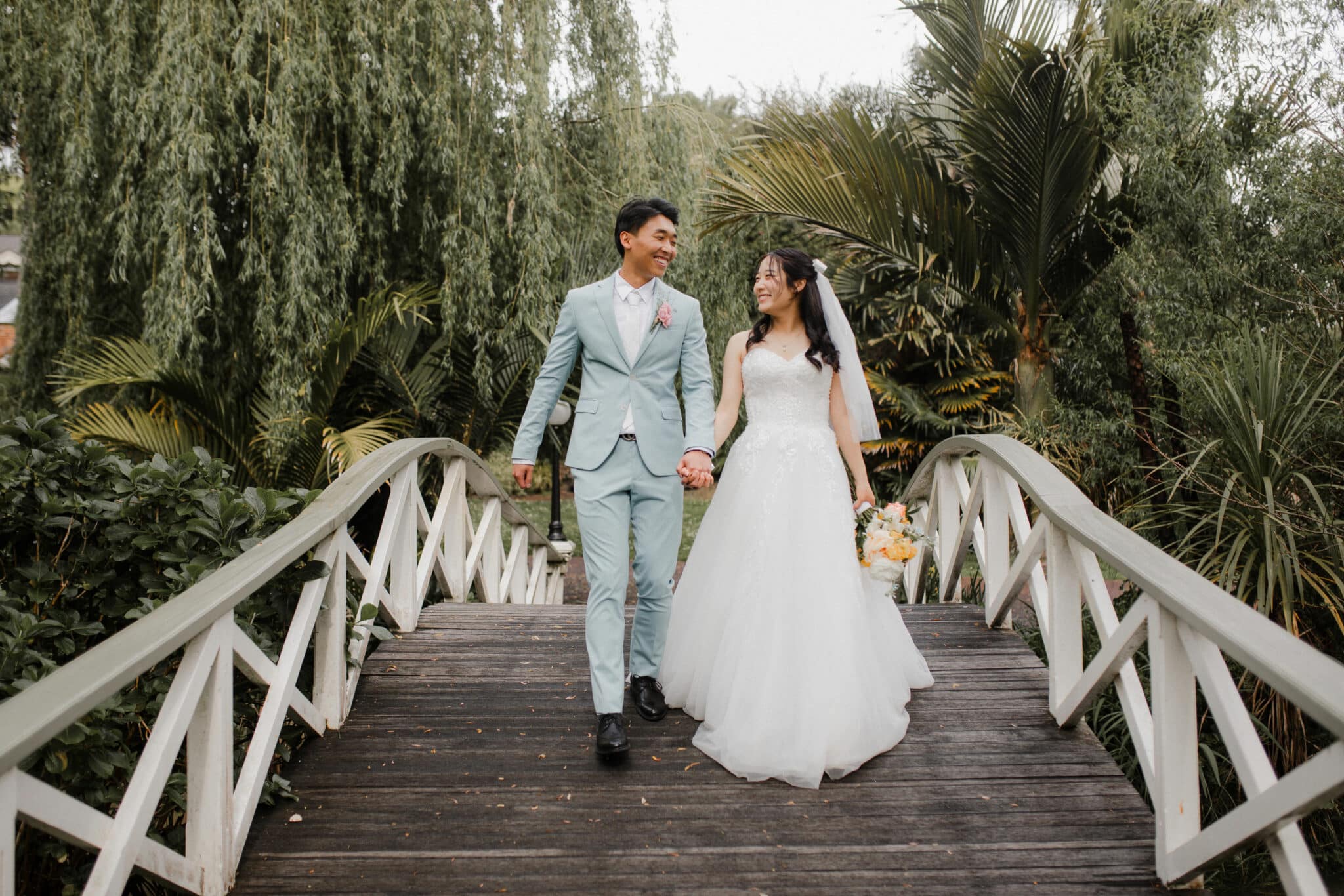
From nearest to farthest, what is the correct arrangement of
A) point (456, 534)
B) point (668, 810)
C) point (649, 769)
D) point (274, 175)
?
1. point (668, 810)
2. point (649, 769)
3. point (456, 534)
4. point (274, 175)

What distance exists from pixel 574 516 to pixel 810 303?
16.9 meters

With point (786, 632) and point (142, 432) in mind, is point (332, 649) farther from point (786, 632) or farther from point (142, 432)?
point (142, 432)

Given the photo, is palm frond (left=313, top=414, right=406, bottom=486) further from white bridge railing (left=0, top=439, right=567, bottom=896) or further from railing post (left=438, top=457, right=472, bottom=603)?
white bridge railing (left=0, top=439, right=567, bottom=896)

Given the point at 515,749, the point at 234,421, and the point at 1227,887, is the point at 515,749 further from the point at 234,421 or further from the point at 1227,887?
the point at 234,421

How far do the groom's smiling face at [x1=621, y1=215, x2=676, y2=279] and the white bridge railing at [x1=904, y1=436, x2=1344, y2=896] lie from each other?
158 cm

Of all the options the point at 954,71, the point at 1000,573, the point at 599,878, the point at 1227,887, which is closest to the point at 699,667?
the point at 599,878

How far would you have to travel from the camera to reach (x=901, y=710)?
3.38 m

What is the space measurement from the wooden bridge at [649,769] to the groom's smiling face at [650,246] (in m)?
1.32

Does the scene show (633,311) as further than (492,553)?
No

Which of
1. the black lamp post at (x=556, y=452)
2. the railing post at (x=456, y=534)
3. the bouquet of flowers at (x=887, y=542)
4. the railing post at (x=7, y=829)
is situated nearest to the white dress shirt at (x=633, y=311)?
the bouquet of flowers at (x=887, y=542)

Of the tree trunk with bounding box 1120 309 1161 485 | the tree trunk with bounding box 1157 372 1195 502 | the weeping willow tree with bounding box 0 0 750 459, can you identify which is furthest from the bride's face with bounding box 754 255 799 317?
the weeping willow tree with bounding box 0 0 750 459

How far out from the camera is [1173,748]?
245 centimetres

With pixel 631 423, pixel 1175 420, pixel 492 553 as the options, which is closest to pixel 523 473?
pixel 631 423

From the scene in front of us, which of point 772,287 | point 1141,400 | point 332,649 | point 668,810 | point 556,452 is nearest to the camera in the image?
point 668,810
